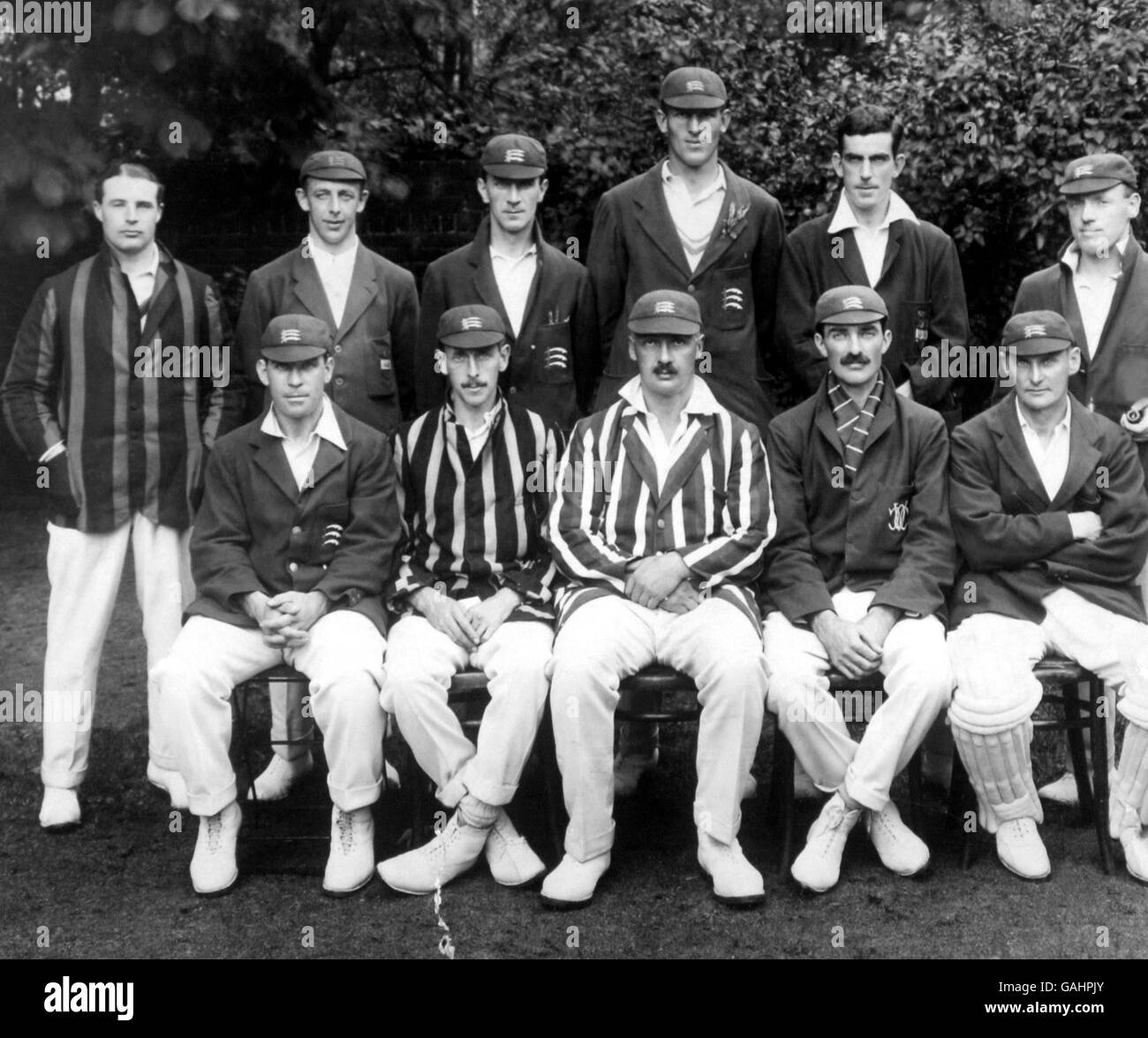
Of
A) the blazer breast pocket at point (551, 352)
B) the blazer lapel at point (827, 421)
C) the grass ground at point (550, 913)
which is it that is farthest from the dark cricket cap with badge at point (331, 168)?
the grass ground at point (550, 913)

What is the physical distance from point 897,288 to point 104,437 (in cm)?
269

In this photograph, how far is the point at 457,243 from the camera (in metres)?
8.71

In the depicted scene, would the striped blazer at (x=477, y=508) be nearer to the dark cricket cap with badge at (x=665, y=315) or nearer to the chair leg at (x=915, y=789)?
the dark cricket cap with badge at (x=665, y=315)

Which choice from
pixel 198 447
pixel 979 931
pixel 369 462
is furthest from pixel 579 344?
pixel 979 931

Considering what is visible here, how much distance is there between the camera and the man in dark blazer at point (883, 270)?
5.18 meters

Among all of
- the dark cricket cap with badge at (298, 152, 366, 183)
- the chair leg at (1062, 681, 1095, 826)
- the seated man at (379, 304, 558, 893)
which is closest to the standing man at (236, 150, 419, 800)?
the dark cricket cap with badge at (298, 152, 366, 183)

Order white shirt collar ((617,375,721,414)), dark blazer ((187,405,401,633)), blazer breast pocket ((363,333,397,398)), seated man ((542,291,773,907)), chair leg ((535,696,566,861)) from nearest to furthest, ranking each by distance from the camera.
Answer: seated man ((542,291,773,907)), chair leg ((535,696,566,861)), dark blazer ((187,405,401,633)), white shirt collar ((617,375,721,414)), blazer breast pocket ((363,333,397,398))

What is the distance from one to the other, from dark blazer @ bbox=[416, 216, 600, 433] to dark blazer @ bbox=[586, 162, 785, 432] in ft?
0.38

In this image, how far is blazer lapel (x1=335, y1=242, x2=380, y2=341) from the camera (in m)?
5.25

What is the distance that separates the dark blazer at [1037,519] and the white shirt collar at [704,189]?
1208 millimetres

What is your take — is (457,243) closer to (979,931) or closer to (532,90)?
(532,90)

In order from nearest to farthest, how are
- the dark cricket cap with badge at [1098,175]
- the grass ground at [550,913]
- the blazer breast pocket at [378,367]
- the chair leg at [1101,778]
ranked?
the grass ground at [550,913] < the chair leg at [1101,778] < the dark cricket cap with badge at [1098,175] < the blazer breast pocket at [378,367]

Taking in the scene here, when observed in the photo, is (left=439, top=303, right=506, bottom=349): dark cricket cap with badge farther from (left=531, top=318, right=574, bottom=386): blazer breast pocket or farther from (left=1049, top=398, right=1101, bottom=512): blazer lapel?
(left=1049, top=398, right=1101, bottom=512): blazer lapel

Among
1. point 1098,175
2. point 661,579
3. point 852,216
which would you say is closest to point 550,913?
point 661,579
